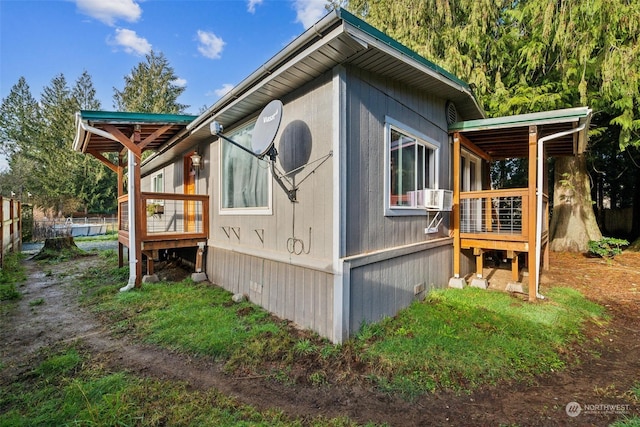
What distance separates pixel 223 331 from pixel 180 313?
1075 millimetres

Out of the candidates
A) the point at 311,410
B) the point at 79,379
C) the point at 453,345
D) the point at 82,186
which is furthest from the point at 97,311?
the point at 82,186

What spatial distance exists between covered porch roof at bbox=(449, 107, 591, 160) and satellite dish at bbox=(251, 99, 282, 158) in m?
3.73

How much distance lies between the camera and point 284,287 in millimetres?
4070

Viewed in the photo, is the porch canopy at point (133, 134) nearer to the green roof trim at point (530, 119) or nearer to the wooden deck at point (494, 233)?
the green roof trim at point (530, 119)

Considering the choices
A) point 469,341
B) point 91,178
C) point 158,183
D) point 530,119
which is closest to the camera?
point 469,341

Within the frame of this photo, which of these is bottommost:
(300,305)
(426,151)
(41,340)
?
(41,340)

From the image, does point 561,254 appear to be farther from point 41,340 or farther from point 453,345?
point 41,340

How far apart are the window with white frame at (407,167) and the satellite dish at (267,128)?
1.50 m

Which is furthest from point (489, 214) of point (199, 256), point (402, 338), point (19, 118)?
point (19, 118)

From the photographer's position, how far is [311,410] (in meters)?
2.32

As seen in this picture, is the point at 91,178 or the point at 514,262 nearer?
the point at 514,262

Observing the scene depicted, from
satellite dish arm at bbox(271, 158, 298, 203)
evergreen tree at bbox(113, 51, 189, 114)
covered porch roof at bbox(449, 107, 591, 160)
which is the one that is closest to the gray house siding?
satellite dish arm at bbox(271, 158, 298, 203)

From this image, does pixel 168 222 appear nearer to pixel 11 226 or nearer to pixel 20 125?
pixel 11 226

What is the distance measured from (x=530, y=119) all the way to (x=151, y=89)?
3207cm
